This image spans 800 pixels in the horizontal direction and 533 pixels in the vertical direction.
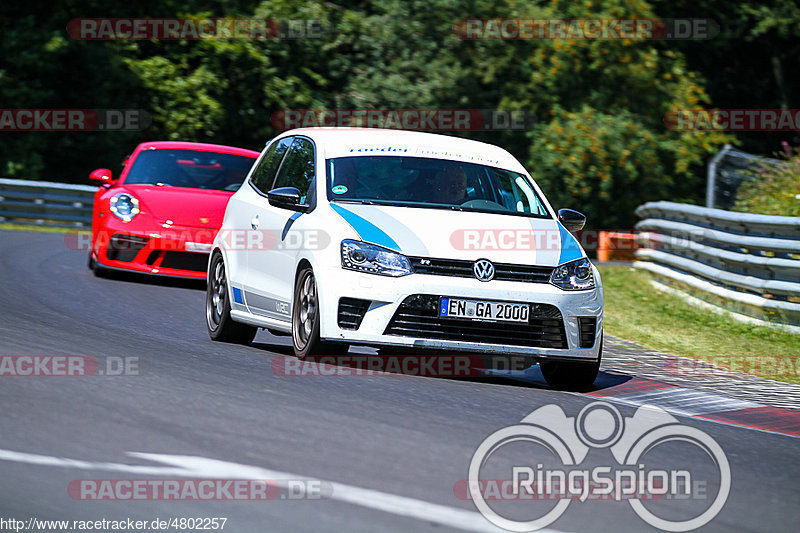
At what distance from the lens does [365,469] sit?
19.3ft

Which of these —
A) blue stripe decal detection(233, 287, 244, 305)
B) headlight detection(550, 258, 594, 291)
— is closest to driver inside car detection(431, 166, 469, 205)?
headlight detection(550, 258, 594, 291)

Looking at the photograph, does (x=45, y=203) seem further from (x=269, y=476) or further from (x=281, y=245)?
(x=269, y=476)

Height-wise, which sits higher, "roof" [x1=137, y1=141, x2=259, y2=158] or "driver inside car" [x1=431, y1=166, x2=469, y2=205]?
"driver inside car" [x1=431, y1=166, x2=469, y2=205]

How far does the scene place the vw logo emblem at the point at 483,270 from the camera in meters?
8.65

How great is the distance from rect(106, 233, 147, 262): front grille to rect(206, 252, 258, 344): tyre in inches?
152

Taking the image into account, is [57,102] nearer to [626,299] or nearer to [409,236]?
[626,299]

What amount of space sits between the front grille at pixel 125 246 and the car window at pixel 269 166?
13.4ft

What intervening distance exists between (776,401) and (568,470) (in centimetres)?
380

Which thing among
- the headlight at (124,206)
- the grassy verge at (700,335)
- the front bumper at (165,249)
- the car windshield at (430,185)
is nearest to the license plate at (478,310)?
the car windshield at (430,185)

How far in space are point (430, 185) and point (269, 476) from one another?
176 inches

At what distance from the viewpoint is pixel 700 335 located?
1348 cm

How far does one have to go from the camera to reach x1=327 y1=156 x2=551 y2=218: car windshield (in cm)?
955

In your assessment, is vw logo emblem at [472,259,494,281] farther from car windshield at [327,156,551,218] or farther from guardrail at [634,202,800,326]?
guardrail at [634,202,800,326]

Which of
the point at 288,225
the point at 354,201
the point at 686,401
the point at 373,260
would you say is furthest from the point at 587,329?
the point at 288,225
